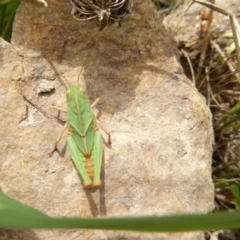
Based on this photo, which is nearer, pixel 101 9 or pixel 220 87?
pixel 101 9

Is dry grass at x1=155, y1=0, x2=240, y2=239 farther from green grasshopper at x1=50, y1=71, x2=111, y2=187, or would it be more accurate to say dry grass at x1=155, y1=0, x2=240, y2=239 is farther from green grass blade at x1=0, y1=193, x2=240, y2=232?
green grass blade at x1=0, y1=193, x2=240, y2=232

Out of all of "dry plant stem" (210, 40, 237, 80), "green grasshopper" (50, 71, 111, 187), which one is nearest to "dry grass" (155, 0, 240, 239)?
"dry plant stem" (210, 40, 237, 80)

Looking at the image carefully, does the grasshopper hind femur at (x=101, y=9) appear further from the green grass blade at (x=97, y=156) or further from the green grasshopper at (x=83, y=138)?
the green grass blade at (x=97, y=156)

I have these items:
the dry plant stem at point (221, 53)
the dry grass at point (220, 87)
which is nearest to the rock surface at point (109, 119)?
the dry grass at point (220, 87)

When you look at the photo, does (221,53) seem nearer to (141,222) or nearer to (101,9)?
(101,9)

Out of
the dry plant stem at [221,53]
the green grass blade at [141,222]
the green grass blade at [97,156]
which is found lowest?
the green grass blade at [97,156]

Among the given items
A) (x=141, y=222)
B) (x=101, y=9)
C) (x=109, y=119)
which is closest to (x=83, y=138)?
(x=109, y=119)

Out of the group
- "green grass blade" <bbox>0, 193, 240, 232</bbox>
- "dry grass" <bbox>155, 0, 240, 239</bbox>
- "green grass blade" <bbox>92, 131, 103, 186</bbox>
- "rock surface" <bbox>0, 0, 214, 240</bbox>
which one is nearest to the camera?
"green grass blade" <bbox>0, 193, 240, 232</bbox>
